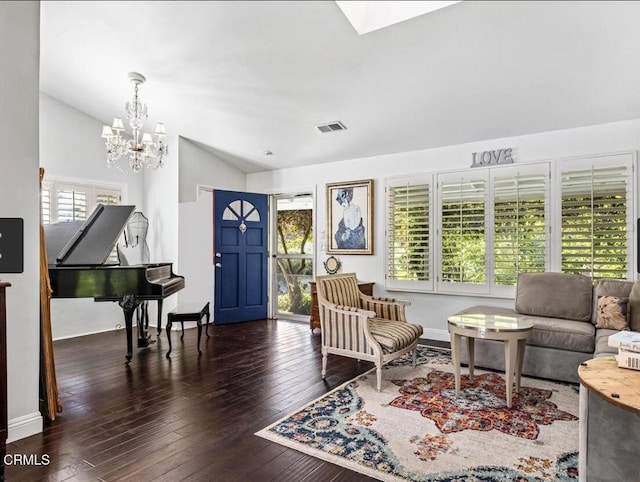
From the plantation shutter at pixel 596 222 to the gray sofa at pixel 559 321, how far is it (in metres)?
0.25

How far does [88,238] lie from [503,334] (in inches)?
161

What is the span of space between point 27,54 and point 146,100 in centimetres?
227

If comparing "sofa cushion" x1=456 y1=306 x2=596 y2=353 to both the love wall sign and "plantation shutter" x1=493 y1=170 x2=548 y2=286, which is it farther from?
the love wall sign

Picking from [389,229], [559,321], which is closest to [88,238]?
A: [389,229]

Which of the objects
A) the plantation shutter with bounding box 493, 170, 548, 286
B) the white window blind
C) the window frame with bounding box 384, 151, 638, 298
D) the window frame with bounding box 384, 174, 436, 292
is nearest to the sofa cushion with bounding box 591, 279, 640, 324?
the window frame with bounding box 384, 151, 638, 298

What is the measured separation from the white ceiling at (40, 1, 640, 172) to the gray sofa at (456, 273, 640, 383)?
1721mm

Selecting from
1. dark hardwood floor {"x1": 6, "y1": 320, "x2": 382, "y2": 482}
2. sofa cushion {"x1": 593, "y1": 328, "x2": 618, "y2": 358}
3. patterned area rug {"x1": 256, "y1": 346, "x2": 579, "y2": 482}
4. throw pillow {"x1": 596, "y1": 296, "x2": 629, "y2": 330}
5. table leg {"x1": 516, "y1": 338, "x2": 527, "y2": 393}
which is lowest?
dark hardwood floor {"x1": 6, "y1": 320, "x2": 382, "y2": 482}

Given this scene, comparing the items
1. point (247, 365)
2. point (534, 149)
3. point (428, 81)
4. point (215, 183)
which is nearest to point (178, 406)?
point (247, 365)

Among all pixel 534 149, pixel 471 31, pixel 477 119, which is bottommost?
pixel 534 149

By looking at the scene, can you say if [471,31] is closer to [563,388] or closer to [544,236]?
[544,236]

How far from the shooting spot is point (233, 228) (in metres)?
6.34

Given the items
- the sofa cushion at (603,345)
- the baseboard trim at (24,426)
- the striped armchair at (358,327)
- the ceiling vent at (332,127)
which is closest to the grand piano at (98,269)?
the baseboard trim at (24,426)

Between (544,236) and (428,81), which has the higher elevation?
(428,81)

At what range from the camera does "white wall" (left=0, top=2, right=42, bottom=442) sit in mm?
2533
